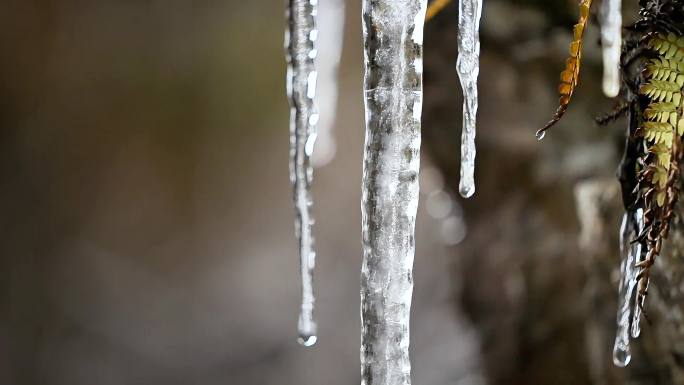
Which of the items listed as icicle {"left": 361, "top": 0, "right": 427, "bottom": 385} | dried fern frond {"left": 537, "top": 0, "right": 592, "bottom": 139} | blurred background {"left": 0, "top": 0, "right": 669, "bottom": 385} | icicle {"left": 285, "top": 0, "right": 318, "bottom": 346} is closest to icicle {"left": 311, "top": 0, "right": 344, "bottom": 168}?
blurred background {"left": 0, "top": 0, "right": 669, "bottom": 385}

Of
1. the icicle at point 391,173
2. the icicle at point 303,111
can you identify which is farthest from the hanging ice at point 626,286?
the icicle at point 303,111

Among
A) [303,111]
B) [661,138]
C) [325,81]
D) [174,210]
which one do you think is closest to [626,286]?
[661,138]

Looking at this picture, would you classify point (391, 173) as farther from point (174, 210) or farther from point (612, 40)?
point (174, 210)

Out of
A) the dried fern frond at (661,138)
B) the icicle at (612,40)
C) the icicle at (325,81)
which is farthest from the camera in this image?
the icicle at (325,81)

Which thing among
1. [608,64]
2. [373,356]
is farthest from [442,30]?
[373,356]

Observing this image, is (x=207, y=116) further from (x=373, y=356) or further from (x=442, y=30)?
(x=373, y=356)

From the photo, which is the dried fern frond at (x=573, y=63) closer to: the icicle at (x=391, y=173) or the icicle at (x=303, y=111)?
the icicle at (x=391, y=173)

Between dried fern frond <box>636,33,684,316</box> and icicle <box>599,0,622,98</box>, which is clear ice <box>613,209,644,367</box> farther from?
icicle <box>599,0,622,98</box>
